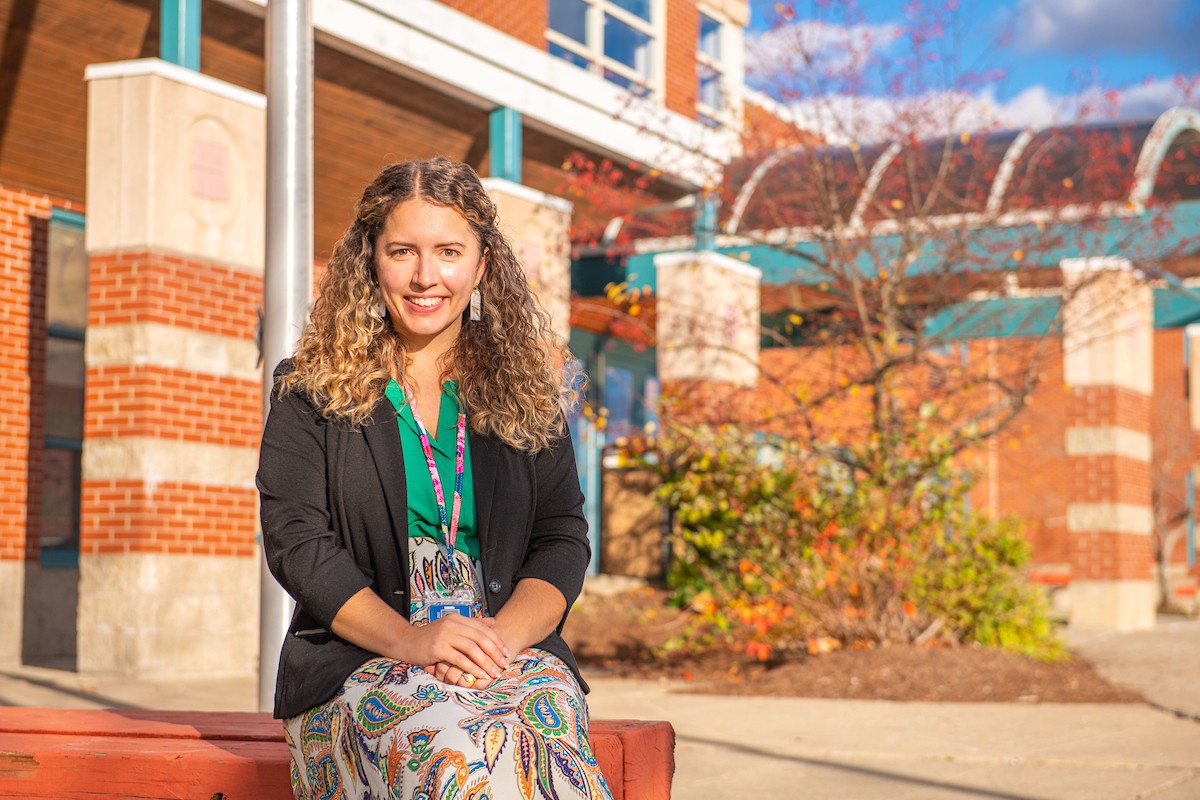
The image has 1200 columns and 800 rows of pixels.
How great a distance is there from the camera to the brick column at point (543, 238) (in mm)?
10797

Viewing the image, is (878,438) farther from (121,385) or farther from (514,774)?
(514,774)

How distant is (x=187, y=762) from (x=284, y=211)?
8.25 feet

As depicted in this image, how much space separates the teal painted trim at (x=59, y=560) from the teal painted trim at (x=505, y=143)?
15.9 ft

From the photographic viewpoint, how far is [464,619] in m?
A: 2.39

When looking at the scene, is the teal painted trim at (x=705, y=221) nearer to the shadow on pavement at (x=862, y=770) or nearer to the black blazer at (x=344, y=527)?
the shadow on pavement at (x=862, y=770)

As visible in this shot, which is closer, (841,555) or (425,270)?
(425,270)

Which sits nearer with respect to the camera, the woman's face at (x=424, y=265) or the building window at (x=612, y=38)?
the woman's face at (x=424, y=265)

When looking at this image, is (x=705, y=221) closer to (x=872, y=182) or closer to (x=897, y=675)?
(x=872, y=182)

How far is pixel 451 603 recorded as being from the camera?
2.61 meters

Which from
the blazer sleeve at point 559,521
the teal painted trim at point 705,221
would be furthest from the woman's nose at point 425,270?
the teal painted trim at point 705,221

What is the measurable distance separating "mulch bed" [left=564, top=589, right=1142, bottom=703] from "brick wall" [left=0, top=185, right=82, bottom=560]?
15.5 ft

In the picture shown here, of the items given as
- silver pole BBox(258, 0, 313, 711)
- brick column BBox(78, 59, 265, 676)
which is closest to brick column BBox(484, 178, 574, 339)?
brick column BBox(78, 59, 265, 676)

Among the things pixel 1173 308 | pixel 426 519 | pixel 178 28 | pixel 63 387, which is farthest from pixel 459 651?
pixel 1173 308

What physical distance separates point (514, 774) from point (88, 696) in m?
6.04
